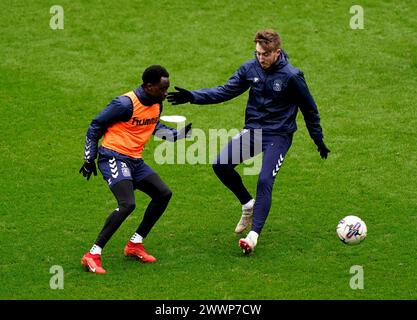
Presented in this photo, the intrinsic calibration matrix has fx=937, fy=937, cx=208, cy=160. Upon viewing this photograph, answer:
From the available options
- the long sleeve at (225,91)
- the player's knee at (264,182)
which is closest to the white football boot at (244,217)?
the player's knee at (264,182)

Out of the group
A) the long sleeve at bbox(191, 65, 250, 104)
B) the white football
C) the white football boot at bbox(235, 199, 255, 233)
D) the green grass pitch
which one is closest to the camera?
the green grass pitch

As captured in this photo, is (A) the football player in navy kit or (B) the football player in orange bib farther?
(A) the football player in navy kit

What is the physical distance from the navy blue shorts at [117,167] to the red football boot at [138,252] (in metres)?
0.75

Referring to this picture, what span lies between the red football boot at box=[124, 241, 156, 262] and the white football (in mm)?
2241

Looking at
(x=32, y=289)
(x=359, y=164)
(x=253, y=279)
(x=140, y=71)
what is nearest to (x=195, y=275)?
(x=253, y=279)

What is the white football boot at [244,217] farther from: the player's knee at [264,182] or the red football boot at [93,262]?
the red football boot at [93,262]

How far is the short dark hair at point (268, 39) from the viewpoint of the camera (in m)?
10.9

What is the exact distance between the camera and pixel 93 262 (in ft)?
35.0

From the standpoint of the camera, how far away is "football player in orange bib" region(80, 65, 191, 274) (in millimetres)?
10672

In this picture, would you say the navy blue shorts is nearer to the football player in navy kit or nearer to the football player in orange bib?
the football player in orange bib

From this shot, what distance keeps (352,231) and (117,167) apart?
2.84 metres

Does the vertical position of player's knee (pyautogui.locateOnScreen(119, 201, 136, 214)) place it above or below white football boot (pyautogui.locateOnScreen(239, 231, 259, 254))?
above

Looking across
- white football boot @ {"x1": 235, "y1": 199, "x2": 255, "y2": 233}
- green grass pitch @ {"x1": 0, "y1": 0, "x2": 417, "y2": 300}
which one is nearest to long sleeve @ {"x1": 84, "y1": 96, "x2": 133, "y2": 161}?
green grass pitch @ {"x1": 0, "y1": 0, "x2": 417, "y2": 300}

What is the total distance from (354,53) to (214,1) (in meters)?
3.45
